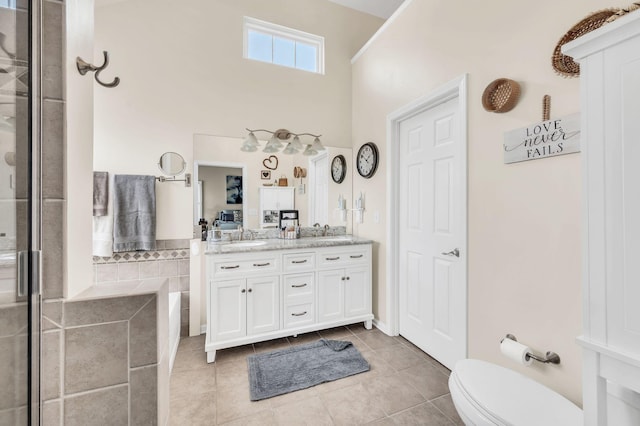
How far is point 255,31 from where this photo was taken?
9.49ft

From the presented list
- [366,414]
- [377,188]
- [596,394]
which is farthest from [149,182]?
[596,394]

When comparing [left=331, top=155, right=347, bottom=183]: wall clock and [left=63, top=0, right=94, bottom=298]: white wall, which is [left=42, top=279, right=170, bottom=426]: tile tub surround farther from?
[left=331, top=155, right=347, bottom=183]: wall clock

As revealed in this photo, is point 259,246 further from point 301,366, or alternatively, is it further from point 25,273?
point 25,273

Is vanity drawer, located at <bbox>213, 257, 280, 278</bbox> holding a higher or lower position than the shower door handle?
lower

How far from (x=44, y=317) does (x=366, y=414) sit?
165 cm

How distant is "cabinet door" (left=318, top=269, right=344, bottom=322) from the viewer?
253 centimetres

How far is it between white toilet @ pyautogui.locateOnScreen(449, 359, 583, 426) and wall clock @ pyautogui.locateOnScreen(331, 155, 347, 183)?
2243 millimetres

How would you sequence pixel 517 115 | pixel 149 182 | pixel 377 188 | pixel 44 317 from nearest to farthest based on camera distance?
pixel 44 317 → pixel 517 115 → pixel 149 182 → pixel 377 188

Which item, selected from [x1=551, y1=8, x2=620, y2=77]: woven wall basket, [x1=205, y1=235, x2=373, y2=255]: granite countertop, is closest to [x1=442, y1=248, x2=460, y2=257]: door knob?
[x1=205, y1=235, x2=373, y2=255]: granite countertop

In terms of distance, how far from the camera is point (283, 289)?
2.38 metres

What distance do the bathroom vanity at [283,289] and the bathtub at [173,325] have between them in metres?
0.27

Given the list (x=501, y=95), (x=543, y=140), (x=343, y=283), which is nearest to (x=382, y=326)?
(x=343, y=283)

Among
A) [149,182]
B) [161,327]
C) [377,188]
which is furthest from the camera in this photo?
[377,188]

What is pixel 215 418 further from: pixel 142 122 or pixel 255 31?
pixel 255 31
